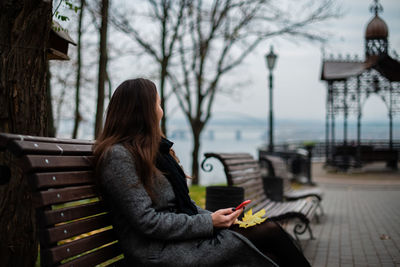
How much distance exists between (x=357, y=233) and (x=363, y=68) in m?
15.3

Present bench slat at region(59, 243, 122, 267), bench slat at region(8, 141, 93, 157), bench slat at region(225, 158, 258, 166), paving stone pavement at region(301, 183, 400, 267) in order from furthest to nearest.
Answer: bench slat at region(225, 158, 258, 166) → paving stone pavement at region(301, 183, 400, 267) → bench slat at region(59, 243, 122, 267) → bench slat at region(8, 141, 93, 157)

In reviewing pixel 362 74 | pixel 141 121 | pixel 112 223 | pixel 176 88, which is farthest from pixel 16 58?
pixel 362 74

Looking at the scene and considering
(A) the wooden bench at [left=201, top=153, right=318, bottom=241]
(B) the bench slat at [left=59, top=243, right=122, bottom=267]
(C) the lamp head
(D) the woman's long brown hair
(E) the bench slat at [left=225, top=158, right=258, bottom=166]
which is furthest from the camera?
(C) the lamp head

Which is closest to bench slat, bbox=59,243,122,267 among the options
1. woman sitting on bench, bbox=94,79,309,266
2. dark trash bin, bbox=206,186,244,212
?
woman sitting on bench, bbox=94,79,309,266

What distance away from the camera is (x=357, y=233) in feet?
20.5

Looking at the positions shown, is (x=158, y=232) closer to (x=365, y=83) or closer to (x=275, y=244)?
(x=275, y=244)

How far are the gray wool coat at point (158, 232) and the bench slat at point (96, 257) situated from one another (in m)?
0.14

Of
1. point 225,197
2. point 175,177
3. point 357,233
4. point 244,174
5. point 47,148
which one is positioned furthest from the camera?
point 357,233

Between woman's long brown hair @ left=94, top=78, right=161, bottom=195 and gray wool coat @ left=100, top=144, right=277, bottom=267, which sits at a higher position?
woman's long brown hair @ left=94, top=78, right=161, bottom=195

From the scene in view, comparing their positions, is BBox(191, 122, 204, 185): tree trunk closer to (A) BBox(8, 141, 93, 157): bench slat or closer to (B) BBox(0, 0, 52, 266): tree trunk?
(B) BBox(0, 0, 52, 266): tree trunk

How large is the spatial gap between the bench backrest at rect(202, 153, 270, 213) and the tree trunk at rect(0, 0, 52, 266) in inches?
99.6

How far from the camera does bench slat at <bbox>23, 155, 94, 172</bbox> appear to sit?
2.09 meters

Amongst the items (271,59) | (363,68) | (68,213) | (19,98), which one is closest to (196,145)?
(271,59)

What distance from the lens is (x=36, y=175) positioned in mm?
2117
